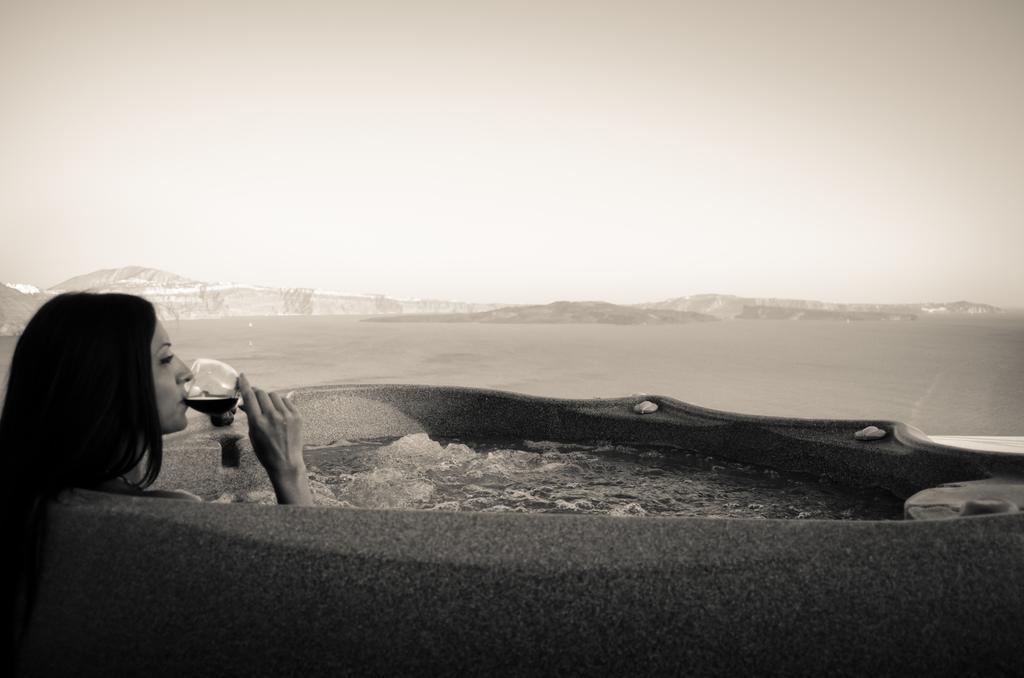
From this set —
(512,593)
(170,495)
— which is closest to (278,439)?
(170,495)

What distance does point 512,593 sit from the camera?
831 millimetres

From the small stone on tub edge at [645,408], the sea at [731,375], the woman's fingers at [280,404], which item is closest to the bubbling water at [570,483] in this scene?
the small stone on tub edge at [645,408]

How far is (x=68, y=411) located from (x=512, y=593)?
2.21 ft

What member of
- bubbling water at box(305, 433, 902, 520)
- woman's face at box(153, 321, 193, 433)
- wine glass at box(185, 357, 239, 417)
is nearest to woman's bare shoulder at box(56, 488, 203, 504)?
woman's face at box(153, 321, 193, 433)

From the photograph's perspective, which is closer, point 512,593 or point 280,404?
point 512,593

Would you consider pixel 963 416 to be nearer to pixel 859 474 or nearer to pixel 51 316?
→ pixel 859 474

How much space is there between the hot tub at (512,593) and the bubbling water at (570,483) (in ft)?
3.87

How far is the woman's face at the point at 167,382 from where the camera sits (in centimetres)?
95

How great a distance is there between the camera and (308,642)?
33.9 inches

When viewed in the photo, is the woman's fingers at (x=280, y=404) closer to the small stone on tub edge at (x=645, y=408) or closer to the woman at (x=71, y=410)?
the woman at (x=71, y=410)

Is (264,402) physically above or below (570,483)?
above

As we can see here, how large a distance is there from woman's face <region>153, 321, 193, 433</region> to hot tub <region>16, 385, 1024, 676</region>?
5.6 inches

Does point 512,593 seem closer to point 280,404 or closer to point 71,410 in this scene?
point 280,404

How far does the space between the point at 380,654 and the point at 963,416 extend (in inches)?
223
